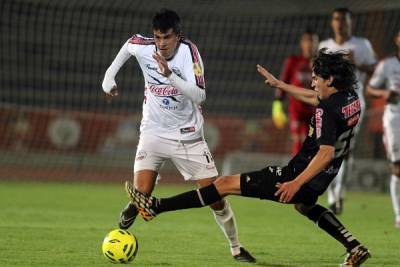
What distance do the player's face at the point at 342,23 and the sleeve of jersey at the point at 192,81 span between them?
4.42 metres

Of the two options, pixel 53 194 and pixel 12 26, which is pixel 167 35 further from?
pixel 12 26

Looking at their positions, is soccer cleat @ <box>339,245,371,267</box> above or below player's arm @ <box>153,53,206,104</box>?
below

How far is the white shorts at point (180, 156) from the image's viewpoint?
25.1 ft

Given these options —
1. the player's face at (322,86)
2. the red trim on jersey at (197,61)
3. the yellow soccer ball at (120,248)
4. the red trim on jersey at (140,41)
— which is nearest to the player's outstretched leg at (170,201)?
the yellow soccer ball at (120,248)

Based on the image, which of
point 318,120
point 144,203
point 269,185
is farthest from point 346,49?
point 144,203

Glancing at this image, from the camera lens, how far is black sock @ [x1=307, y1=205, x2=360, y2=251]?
22.9 ft

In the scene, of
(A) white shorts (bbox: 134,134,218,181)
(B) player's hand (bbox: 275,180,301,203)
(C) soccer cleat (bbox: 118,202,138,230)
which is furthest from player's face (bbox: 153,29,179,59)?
(B) player's hand (bbox: 275,180,301,203)

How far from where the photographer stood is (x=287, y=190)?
659 centimetres

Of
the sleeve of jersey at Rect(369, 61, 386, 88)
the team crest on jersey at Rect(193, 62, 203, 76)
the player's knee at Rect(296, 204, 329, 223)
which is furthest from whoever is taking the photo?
the sleeve of jersey at Rect(369, 61, 386, 88)

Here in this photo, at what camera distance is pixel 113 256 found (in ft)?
22.5

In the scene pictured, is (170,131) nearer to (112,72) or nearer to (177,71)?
(177,71)

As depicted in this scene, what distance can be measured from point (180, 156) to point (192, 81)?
0.77 m

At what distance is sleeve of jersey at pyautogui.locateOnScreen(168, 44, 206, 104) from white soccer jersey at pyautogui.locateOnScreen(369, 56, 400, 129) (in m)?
4.42

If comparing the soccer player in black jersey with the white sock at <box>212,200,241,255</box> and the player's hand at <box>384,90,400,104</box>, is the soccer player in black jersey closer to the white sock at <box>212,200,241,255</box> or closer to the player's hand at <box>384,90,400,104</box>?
the white sock at <box>212,200,241,255</box>
